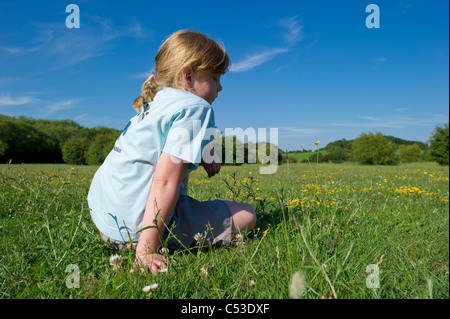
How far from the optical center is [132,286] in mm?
1472

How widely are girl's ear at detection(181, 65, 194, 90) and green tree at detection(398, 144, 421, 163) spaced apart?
5962cm

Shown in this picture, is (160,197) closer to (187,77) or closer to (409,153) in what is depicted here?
(187,77)

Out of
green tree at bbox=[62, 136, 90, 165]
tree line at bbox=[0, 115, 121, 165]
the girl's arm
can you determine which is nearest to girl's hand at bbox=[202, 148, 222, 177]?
the girl's arm

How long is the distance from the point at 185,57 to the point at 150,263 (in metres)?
1.52

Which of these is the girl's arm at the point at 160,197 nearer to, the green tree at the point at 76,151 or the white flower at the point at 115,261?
the white flower at the point at 115,261

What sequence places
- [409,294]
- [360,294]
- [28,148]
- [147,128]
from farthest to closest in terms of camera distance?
[28,148] → [147,128] → [409,294] → [360,294]

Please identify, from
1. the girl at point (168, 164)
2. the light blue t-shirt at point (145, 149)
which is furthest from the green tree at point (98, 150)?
the light blue t-shirt at point (145, 149)

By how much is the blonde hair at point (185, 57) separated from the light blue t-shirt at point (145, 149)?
0.35 m

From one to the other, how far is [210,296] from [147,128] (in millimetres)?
1137

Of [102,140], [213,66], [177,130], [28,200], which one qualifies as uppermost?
[102,140]

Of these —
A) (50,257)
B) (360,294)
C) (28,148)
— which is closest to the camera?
(360,294)

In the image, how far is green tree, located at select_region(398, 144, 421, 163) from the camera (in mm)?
51250

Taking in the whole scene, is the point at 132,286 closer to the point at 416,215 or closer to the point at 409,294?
the point at 409,294

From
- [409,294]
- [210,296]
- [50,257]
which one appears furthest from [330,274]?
[50,257]
